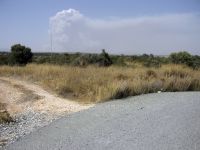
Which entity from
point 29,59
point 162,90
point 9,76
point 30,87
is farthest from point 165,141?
point 29,59

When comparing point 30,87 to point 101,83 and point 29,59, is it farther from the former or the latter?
point 29,59

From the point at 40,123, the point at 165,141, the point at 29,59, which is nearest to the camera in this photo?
the point at 165,141

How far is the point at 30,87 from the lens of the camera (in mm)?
13953

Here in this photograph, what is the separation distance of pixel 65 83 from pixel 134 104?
16.0 feet

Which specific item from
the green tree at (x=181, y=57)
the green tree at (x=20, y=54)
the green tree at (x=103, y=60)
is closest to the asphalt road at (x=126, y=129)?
the green tree at (x=181, y=57)

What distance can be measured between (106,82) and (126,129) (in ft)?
21.0

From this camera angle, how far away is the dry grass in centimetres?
1113

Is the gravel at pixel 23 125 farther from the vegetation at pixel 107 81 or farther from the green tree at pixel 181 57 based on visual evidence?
the green tree at pixel 181 57

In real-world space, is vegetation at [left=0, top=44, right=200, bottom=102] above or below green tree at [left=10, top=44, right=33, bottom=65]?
below

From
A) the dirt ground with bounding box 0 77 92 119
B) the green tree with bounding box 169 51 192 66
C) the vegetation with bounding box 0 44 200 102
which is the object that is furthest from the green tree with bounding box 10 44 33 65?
the dirt ground with bounding box 0 77 92 119

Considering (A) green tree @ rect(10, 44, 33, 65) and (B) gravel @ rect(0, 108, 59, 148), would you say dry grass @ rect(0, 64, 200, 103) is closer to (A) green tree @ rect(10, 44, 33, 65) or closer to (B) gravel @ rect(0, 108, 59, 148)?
(B) gravel @ rect(0, 108, 59, 148)

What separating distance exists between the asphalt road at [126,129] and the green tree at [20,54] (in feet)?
79.7

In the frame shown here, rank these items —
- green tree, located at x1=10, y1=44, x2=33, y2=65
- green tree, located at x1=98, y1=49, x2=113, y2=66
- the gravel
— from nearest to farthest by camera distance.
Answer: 1. the gravel
2. green tree, located at x1=98, y1=49, x2=113, y2=66
3. green tree, located at x1=10, y1=44, x2=33, y2=65

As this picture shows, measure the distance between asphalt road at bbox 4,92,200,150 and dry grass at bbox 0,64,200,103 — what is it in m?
1.96
